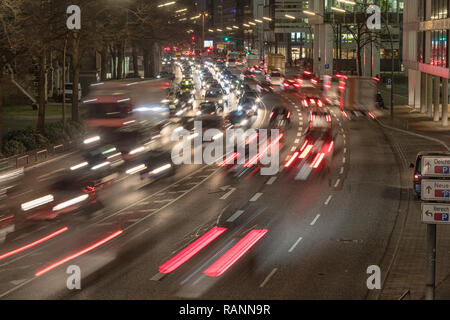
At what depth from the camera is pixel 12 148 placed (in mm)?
40312

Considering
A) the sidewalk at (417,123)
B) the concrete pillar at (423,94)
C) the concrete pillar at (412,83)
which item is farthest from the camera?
the concrete pillar at (412,83)

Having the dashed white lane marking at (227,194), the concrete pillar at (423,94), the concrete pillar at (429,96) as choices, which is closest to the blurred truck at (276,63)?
the concrete pillar at (423,94)

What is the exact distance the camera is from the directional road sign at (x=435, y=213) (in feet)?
45.9

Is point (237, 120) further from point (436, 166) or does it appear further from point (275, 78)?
point (436, 166)

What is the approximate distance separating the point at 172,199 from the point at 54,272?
1116cm

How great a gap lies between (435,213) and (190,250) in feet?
30.1

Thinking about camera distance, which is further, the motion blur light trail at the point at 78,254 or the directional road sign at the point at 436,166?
the motion blur light trail at the point at 78,254

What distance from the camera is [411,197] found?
31078 millimetres

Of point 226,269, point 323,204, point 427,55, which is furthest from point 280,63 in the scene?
point 226,269

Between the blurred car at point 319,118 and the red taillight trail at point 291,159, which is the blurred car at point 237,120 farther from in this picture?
the red taillight trail at point 291,159

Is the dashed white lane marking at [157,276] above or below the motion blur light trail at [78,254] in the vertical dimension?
above

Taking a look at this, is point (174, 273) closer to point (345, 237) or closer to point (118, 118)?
point (345, 237)

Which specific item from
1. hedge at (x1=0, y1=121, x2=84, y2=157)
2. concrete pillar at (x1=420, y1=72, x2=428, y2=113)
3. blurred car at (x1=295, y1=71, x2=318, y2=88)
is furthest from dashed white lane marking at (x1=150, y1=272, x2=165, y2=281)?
blurred car at (x1=295, y1=71, x2=318, y2=88)

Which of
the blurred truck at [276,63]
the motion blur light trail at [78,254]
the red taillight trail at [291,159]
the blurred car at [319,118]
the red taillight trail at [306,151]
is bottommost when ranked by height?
the motion blur light trail at [78,254]
